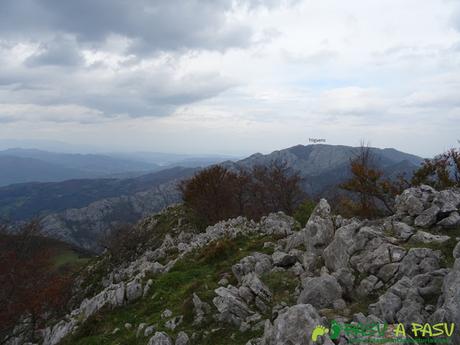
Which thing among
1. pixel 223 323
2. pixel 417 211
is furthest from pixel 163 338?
pixel 417 211

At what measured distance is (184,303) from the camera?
17.8 meters

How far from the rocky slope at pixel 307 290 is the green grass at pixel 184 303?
0.07m

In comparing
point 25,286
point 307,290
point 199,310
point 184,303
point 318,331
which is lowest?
point 25,286

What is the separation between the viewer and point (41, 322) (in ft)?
113

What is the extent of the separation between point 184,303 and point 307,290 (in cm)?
666

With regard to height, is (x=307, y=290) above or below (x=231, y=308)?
above

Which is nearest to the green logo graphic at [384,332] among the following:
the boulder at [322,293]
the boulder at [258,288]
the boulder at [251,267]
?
the boulder at [322,293]

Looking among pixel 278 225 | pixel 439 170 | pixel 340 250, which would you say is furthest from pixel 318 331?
pixel 439 170

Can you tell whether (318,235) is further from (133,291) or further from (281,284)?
(133,291)

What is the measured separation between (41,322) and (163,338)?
26571 mm

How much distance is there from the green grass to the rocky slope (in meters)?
0.07

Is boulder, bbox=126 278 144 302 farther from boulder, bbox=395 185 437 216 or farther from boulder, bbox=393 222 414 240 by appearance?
boulder, bbox=395 185 437 216

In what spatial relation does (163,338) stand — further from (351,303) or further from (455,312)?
(455,312)

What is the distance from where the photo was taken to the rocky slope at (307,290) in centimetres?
1137
